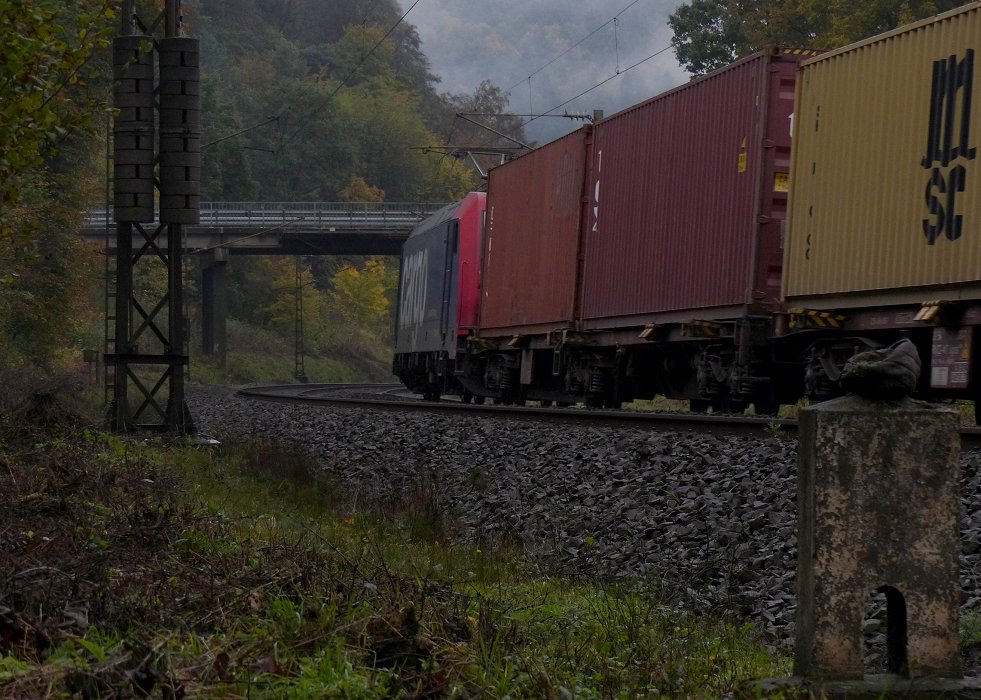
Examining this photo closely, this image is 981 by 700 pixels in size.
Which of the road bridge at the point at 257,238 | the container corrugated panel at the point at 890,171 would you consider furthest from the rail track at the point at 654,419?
the road bridge at the point at 257,238

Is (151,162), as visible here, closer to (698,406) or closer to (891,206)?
(698,406)

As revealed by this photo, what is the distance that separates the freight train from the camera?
1138 centimetres

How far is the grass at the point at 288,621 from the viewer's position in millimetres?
3953

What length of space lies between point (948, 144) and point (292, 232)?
52.9 m

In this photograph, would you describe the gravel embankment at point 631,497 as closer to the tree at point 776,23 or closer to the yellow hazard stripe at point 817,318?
the yellow hazard stripe at point 817,318

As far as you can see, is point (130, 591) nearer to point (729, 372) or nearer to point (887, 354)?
point (887, 354)

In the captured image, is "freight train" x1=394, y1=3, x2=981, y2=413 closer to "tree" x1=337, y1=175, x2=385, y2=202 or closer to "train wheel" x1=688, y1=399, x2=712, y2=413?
"train wheel" x1=688, y1=399, x2=712, y2=413

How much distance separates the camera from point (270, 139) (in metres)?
97.1

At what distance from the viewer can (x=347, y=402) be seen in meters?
22.3

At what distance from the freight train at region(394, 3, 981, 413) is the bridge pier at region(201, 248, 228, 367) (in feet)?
135

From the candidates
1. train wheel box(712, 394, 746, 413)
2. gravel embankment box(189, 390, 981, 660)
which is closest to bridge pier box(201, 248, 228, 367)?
train wheel box(712, 394, 746, 413)

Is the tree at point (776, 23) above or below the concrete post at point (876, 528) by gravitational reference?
above

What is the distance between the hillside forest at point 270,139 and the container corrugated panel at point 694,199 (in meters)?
6.43

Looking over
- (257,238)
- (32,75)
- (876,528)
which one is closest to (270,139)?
(257,238)
